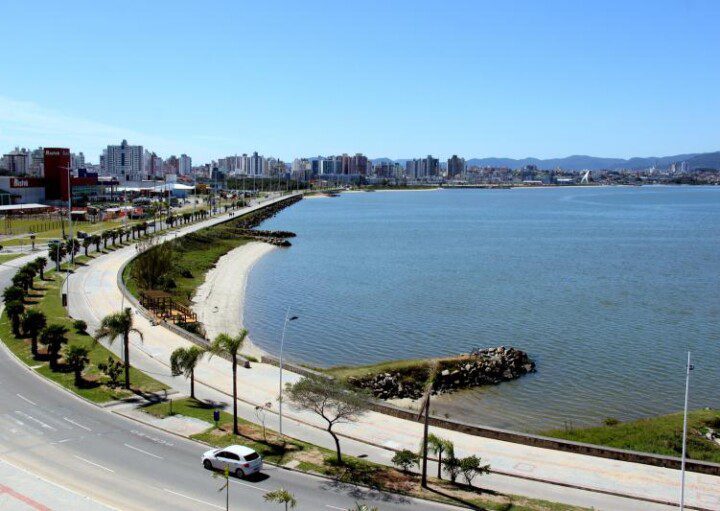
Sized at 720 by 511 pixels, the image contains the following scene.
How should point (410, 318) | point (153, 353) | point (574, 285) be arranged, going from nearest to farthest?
point (153, 353), point (410, 318), point (574, 285)

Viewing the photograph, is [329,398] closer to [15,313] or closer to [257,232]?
[15,313]

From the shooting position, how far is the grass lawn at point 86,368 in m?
30.0

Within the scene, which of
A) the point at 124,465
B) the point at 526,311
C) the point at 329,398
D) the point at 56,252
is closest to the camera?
the point at 124,465

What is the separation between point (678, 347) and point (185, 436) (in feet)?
108

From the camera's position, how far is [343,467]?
883 inches

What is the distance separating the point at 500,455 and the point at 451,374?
12595 millimetres

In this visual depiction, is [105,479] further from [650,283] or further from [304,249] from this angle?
[304,249]

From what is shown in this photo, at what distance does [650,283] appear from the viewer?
6894 cm

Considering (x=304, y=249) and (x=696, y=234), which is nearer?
(x=304, y=249)

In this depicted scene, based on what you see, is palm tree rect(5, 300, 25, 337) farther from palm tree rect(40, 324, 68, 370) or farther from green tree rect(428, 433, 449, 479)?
green tree rect(428, 433, 449, 479)

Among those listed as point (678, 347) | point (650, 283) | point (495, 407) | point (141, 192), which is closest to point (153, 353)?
point (495, 407)

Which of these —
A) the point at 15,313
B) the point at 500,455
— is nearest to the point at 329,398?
the point at 500,455

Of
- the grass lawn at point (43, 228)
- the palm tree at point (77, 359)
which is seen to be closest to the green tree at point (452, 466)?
the palm tree at point (77, 359)

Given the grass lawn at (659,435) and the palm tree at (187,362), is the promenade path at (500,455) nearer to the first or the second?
the palm tree at (187,362)
